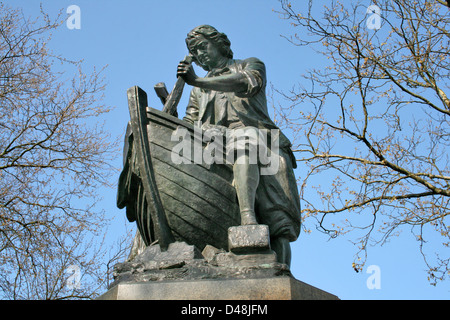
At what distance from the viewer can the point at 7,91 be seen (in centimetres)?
1107

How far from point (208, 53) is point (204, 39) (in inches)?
5.1

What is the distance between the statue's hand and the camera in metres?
4.57

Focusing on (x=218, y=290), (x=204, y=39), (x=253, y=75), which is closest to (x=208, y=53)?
(x=204, y=39)

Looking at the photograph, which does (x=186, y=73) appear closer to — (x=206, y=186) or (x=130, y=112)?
(x=130, y=112)

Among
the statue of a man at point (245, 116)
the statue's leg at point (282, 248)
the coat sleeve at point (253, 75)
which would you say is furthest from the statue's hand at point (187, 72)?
the statue's leg at point (282, 248)

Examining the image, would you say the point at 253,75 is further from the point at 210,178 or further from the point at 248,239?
the point at 248,239

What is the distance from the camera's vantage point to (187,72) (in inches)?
180

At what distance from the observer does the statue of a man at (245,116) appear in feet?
14.2

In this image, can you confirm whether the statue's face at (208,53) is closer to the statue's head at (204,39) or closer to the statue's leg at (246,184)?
the statue's head at (204,39)

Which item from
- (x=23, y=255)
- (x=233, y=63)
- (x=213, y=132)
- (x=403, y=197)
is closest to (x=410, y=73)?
(x=403, y=197)
